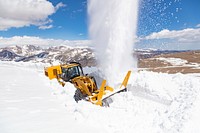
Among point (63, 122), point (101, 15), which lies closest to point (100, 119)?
point (63, 122)

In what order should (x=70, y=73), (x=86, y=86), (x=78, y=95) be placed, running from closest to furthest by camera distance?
(x=78, y=95)
(x=86, y=86)
(x=70, y=73)

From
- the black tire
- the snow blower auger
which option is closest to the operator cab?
the snow blower auger

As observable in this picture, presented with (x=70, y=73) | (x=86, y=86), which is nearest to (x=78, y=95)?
(x=86, y=86)

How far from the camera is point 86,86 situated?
18156mm

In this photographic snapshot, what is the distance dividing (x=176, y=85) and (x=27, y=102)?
11421mm

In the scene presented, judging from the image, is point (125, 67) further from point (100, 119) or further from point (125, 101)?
point (100, 119)

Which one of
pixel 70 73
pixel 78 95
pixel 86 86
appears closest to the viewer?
pixel 78 95

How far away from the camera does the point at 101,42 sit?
30297 millimetres

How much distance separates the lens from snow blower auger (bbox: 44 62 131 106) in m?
16.4

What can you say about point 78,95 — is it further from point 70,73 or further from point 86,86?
point 70,73

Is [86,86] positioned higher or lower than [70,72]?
lower

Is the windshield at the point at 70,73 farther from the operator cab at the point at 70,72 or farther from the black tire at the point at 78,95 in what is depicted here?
the black tire at the point at 78,95

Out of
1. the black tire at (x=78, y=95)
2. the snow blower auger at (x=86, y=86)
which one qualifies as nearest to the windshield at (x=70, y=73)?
the snow blower auger at (x=86, y=86)

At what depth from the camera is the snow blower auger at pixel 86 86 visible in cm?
1641
